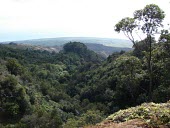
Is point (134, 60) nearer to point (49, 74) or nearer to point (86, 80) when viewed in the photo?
point (86, 80)

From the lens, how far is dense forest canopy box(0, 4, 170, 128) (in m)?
24.4

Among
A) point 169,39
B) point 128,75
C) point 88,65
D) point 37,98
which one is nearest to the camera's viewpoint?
point 169,39

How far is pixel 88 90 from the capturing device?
78938 millimetres

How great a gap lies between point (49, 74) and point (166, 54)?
82736 millimetres

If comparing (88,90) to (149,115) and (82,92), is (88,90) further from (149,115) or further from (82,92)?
(149,115)

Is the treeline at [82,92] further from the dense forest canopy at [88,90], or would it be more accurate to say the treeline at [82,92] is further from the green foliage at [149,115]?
the green foliage at [149,115]

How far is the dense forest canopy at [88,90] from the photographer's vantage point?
2438 cm

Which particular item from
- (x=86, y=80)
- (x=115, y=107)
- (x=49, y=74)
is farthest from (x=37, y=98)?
(x=49, y=74)

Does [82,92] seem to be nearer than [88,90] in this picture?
No

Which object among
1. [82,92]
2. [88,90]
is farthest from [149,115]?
[82,92]

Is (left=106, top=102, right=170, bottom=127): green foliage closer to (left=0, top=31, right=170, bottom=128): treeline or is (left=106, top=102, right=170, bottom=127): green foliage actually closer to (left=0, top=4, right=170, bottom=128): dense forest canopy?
(left=0, top=4, right=170, bottom=128): dense forest canopy

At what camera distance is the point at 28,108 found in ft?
194

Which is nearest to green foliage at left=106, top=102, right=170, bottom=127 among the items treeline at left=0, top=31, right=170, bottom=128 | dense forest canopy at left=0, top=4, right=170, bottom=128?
dense forest canopy at left=0, top=4, right=170, bottom=128

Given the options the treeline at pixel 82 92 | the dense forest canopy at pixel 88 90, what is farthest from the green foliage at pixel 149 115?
the treeline at pixel 82 92
